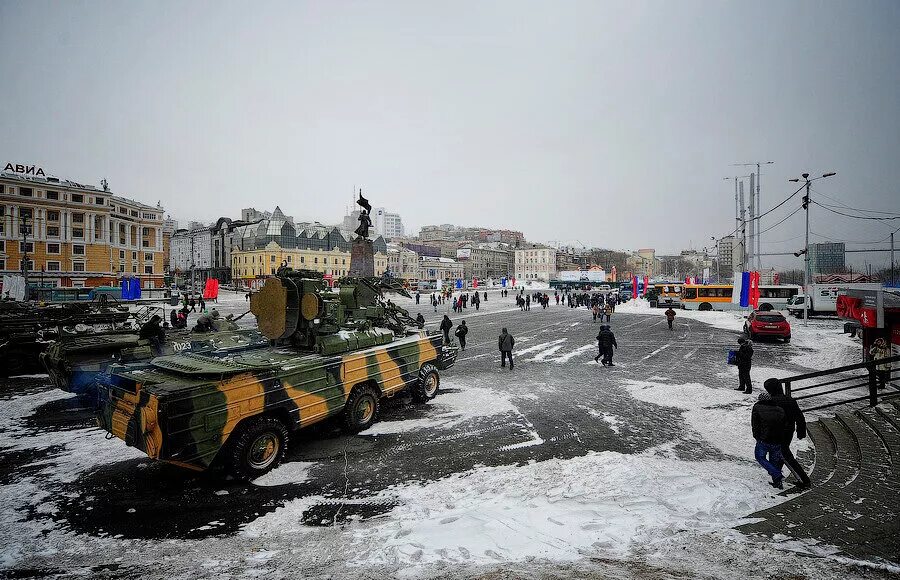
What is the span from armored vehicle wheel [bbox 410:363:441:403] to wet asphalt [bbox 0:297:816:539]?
0.25m

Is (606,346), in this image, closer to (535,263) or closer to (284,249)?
(284,249)

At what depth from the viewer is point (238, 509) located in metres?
5.51

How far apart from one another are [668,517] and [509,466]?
223 centimetres

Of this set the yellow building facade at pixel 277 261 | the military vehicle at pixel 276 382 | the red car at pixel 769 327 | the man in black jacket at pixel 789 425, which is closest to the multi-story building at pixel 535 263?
the yellow building facade at pixel 277 261

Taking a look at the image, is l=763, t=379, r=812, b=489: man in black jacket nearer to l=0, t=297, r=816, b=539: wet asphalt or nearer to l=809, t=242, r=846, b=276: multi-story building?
l=0, t=297, r=816, b=539: wet asphalt

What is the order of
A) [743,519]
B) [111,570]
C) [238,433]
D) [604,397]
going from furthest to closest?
[604,397] < [238,433] < [743,519] < [111,570]

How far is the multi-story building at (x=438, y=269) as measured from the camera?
116 meters

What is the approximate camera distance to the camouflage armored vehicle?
32.0 ft

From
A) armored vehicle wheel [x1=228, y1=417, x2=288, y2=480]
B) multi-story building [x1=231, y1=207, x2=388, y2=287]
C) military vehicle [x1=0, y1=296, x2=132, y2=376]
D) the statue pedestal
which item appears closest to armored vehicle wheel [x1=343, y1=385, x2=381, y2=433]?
armored vehicle wheel [x1=228, y1=417, x2=288, y2=480]

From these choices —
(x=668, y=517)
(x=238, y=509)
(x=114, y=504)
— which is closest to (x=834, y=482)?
(x=668, y=517)

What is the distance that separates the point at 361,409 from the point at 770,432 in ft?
20.7

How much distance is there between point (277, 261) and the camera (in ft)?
208

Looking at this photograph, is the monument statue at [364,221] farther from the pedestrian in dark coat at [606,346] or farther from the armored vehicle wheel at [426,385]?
the pedestrian in dark coat at [606,346]

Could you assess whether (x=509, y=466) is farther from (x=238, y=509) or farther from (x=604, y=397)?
(x=604, y=397)
